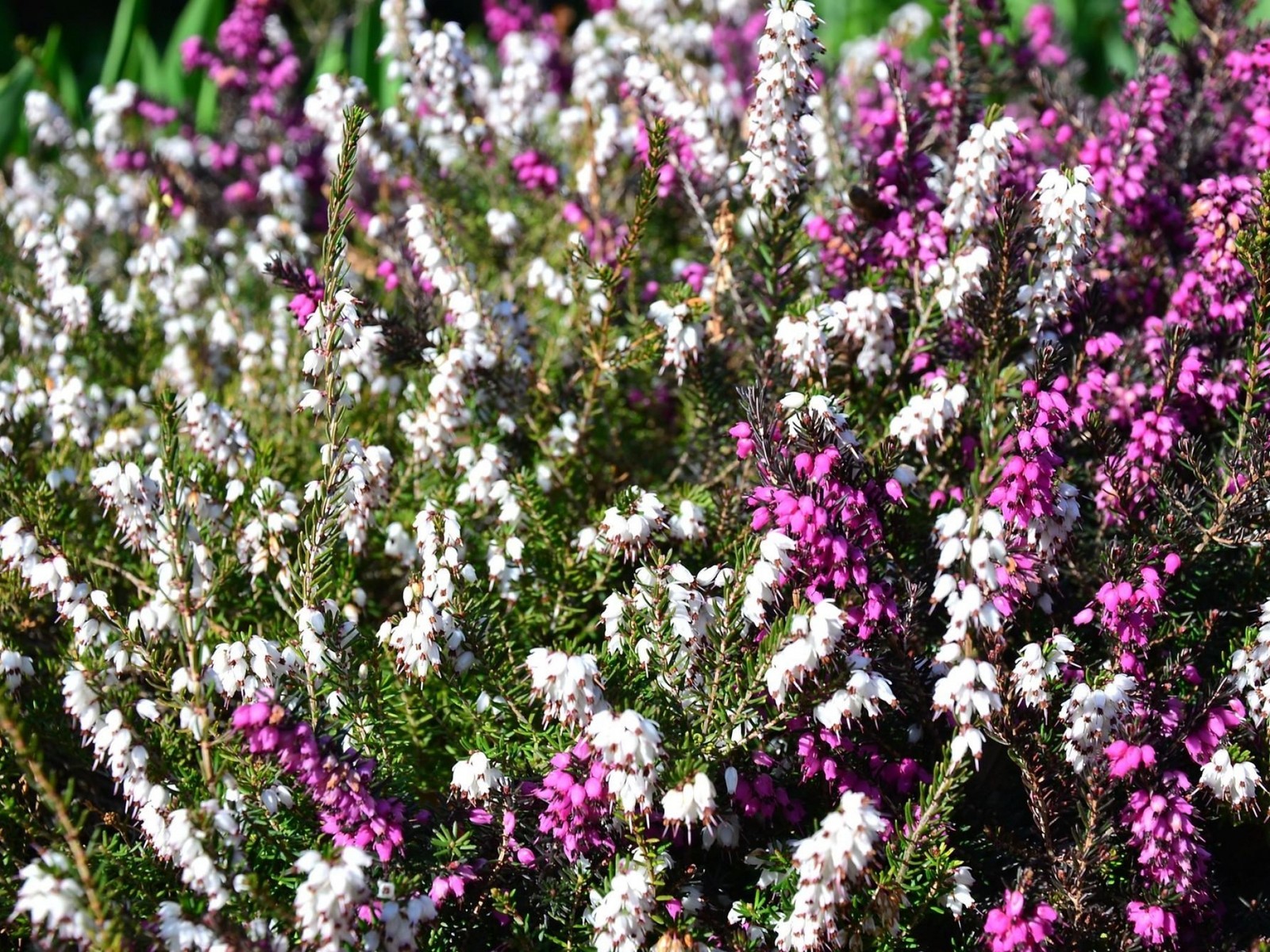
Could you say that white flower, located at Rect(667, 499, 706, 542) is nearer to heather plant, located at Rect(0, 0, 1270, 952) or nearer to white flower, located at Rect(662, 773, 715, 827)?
heather plant, located at Rect(0, 0, 1270, 952)

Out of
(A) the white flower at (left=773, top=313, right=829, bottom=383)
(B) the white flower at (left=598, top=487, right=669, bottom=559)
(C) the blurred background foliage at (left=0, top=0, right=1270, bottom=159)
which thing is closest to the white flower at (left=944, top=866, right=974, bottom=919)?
(B) the white flower at (left=598, top=487, right=669, bottom=559)

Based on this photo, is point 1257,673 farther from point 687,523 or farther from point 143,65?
point 143,65

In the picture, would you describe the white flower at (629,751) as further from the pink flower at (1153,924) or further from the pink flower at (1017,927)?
the pink flower at (1153,924)

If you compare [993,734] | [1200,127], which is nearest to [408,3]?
[1200,127]

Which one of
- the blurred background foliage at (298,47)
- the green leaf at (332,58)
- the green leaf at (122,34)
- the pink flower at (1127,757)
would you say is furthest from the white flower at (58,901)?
the green leaf at (122,34)

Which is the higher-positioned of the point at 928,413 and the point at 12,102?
the point at 12,102

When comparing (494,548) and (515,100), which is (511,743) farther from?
(515,100)

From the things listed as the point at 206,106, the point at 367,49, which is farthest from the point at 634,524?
the point at 206,106
